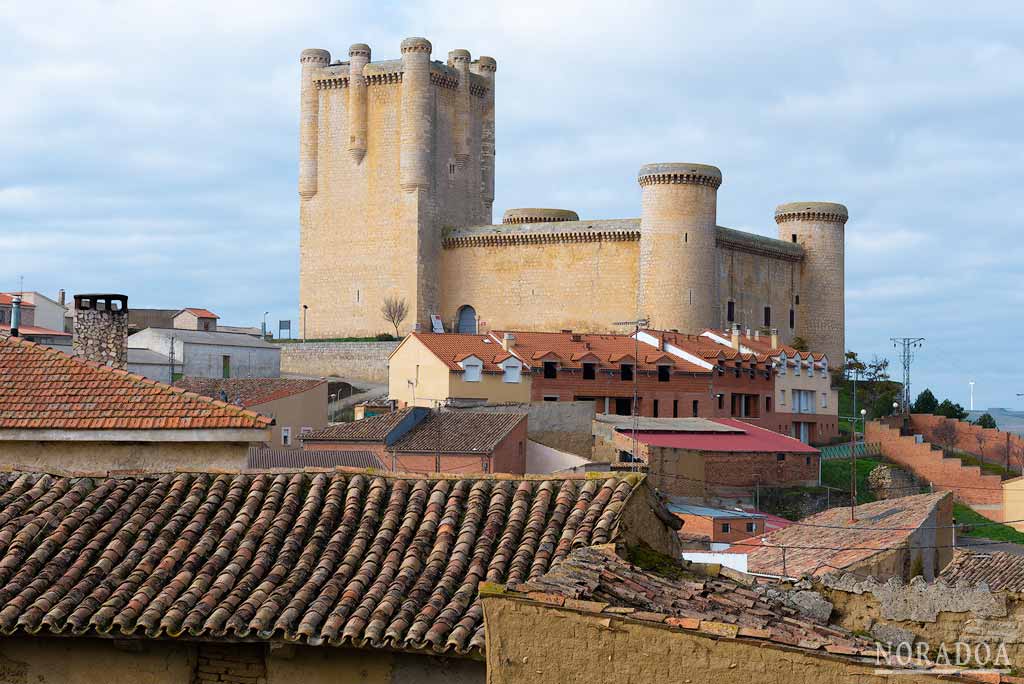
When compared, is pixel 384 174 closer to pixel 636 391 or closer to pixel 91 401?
pixel 636 391

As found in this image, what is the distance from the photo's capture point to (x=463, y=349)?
44406mm

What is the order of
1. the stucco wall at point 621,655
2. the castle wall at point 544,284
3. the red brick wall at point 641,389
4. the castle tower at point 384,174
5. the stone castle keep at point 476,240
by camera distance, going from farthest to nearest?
the castle tower at point 384,174, the castle wall at point 544,284, the stone castle keep at point 476,240, the red brick wall at point 641,389, the stucco wall at point 621,655

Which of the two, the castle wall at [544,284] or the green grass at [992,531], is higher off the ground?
the castle wall at [544,284]

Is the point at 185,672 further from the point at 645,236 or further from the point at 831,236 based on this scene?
the point at 831,236

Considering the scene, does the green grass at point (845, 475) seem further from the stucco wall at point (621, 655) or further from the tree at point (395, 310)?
the stucco wall at point (621, 655)

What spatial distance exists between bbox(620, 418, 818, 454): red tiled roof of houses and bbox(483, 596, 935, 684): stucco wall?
30.1 metres

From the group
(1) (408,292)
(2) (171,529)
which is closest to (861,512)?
(2) (171,529)

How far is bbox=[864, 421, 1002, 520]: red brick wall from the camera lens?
161 feet

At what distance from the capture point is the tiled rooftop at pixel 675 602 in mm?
7473

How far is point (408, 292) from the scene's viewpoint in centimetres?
6475

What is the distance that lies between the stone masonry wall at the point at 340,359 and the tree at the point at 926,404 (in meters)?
23.8

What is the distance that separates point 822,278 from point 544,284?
45.8 ft

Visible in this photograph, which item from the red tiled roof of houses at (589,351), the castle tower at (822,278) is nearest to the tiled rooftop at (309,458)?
the red tiled roof of houses at (589,351)

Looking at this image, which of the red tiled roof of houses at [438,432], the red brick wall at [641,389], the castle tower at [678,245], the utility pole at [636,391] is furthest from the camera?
the castle tower at [678,245]
